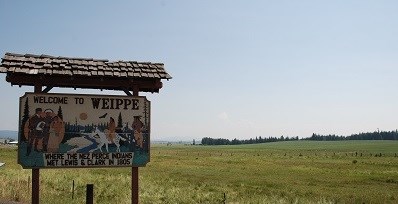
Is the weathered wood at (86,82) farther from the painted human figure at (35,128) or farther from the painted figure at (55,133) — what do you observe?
the painted figure at (55,133)

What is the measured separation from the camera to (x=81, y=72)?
10.6m

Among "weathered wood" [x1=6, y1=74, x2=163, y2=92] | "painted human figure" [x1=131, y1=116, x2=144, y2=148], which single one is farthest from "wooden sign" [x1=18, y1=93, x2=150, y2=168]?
"weathered wood" [x1=6, y1=74, x2=163, y2=92]

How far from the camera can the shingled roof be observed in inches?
402

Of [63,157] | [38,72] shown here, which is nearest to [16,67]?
[38,72]

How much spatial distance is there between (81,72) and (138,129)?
2227mm

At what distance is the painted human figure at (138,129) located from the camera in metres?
11.1

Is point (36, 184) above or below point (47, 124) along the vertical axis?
below

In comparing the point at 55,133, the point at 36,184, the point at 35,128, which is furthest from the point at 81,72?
the point at 36,184

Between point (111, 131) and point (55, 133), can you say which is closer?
point (55, 133)

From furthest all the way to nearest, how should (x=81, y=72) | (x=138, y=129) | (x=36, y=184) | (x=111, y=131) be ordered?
1. (x=138, y=129)
2. (x=111, y=131)
3. (x=81, y=72)
4. (x=36, y=184)

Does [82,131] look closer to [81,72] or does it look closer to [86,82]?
[86,82]

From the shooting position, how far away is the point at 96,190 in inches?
962

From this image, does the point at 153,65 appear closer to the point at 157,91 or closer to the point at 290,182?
the point at 157,91

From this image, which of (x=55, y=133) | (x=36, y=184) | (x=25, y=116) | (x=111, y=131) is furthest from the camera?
(x=111, y=131)
